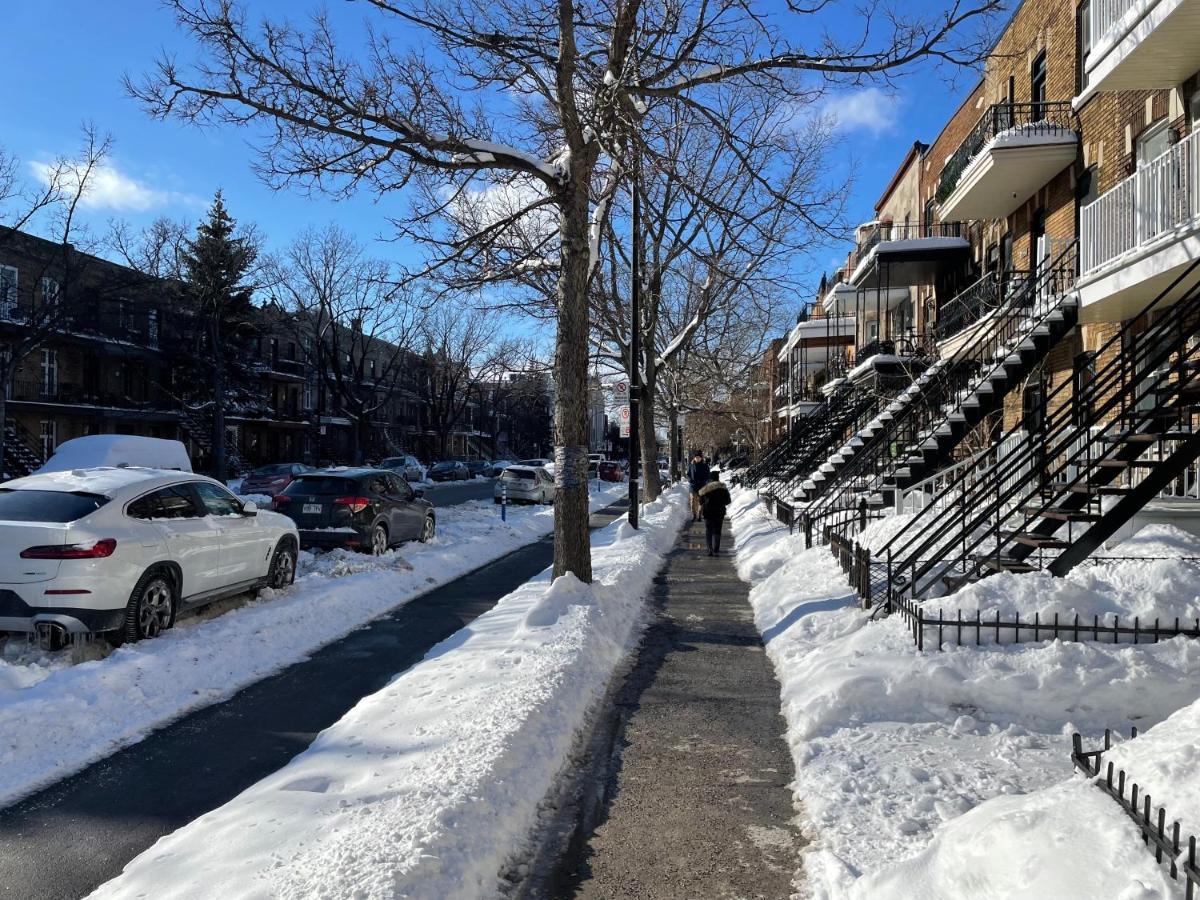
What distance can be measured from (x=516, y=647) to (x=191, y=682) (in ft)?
8.17

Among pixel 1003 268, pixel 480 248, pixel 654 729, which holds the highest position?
pixel 1003 268

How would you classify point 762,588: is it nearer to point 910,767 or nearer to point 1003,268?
point 910,767

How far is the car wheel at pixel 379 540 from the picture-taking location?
13102 millimetres

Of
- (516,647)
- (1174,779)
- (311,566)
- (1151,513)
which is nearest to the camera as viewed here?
(1174,779)

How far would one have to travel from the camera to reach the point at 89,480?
756 centimetres

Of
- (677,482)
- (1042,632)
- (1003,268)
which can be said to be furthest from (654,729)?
(677,482)

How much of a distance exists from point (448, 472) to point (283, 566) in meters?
42.7

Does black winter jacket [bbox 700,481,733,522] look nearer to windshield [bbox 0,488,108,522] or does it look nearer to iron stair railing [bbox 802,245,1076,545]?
iron stair railing [bbox 802,245,1076,545]

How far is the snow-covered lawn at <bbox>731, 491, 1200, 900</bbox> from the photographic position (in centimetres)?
280

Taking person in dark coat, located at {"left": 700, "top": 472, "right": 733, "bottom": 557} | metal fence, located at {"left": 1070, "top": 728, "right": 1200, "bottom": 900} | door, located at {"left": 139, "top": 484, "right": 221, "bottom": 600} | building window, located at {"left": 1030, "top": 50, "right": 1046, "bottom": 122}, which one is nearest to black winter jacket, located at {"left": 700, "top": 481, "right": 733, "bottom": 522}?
person in dark coat, located at {"left": 700, "top": 472, "right": 733, "bottom": 557}

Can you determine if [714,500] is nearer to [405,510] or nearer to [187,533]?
[405,510]

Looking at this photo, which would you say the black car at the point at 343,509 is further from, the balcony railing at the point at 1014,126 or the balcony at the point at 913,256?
the balcony at the point at 913,256

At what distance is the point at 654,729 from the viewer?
5754 mm

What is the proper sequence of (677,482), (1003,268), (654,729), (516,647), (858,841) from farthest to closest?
(677,482) → (1003,268) → (516,647) → (654,729) → (858,841)
